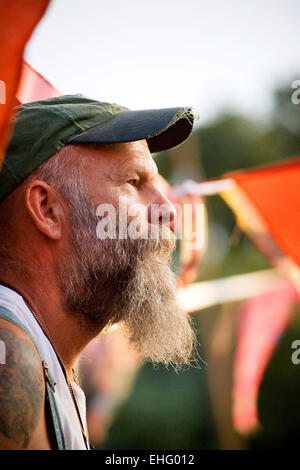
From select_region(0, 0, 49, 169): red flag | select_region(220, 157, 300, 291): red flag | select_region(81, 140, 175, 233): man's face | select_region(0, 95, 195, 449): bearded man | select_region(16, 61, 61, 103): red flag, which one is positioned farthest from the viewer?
select_region(220, 157, 300, 291): red flag

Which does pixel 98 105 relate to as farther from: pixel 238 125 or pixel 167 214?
pixel 238 125

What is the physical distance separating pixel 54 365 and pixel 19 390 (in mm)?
244

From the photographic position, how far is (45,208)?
157 cm

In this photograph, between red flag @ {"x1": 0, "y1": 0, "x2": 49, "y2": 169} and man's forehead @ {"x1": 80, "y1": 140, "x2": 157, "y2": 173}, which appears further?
man's forehead @ {"x1": 80, "y1": 140, "x2": 157, "y2": 173}

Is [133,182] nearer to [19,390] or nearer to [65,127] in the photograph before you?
[65,127]

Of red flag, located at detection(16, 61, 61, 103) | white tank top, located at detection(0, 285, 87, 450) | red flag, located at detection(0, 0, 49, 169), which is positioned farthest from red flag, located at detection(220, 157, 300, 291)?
red flag, located at detection(0, 0, 49, 169)

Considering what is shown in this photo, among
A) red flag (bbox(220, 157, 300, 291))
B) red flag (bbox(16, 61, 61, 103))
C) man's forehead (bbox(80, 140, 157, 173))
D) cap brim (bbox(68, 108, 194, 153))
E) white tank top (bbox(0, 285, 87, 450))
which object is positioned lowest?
white tank top (bbox(0, 285, 87, 450))

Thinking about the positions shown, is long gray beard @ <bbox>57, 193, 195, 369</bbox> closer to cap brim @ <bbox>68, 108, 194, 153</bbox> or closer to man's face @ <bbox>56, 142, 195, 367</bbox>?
man's face @ <bbox>56, 142, 195, 367</bbox>

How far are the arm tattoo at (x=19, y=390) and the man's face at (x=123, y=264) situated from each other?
339 millimetres

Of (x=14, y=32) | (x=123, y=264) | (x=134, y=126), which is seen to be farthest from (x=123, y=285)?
(x=14, y=32)

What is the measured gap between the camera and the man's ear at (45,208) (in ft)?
5.02

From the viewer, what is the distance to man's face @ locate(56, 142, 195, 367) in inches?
61.5

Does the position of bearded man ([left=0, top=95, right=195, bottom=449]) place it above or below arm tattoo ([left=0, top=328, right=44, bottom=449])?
above

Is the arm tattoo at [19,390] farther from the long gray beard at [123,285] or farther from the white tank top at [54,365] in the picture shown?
the long gray beard at [123,285]
